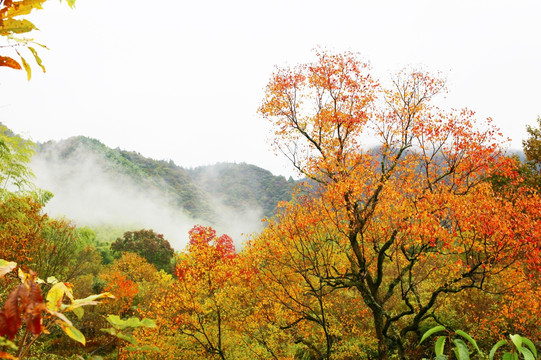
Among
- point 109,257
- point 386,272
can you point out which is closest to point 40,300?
point 386,272

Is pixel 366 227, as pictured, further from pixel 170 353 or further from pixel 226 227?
pixel 226 227

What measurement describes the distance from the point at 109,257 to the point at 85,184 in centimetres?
5643

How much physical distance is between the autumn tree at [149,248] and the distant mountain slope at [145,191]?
2620cm

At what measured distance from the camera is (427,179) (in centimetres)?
948

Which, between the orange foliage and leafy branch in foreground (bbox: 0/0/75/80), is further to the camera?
the orange foliage

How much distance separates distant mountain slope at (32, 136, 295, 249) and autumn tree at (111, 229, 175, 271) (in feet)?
86.0

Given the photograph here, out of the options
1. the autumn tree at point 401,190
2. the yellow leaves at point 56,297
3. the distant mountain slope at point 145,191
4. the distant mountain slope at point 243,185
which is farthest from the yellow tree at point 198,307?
the distant mountain slope at point 243,185

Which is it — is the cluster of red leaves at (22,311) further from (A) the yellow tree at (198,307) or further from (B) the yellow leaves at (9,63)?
(A) the yellow tree at (198,307)

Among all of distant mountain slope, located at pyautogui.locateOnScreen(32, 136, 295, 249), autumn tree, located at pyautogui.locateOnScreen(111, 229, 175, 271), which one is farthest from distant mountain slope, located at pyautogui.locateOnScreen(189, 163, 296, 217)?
autumn tree, located at pyautogui.locateOnScreen(111, 229, 175, 271)

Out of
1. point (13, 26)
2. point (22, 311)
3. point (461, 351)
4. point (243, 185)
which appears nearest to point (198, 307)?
point (461, 351)

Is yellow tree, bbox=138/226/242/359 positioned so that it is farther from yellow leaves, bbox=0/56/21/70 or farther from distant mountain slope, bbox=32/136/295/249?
distant mountain slope, bbox=32/136/295/249

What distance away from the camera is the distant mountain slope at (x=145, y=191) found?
75.2 meters

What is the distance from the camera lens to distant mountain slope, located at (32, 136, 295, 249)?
75250mm

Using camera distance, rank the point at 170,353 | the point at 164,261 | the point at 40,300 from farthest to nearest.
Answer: the point at 164,261 < the point at 170,353 < the point at 40,300
